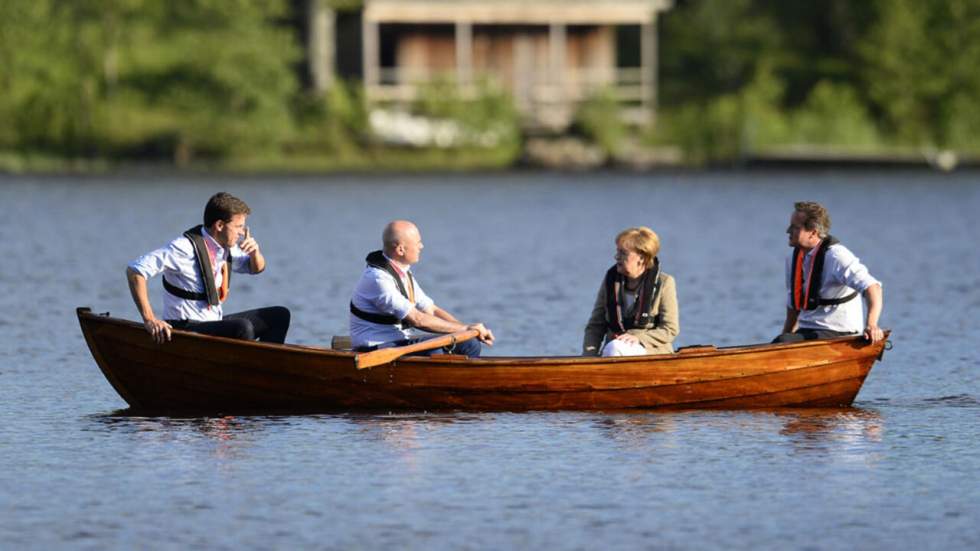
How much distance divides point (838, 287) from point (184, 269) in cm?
509

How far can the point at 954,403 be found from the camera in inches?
648

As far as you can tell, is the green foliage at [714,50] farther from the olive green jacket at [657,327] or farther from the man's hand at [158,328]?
the man's hand at [158,328]

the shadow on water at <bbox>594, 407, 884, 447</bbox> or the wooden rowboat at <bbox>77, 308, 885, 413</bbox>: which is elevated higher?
the wooden rowboat at <bbox>77, 308, 885, 413</bbox>

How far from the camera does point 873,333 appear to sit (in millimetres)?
15305

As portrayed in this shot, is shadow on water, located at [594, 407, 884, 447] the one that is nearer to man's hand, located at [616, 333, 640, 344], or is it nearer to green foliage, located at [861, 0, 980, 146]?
man's hand, located at [616, 333, 640, 344]

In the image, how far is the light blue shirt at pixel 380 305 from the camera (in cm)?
1509

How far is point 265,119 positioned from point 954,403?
154 ft

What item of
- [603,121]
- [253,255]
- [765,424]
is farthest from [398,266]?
[603,121]

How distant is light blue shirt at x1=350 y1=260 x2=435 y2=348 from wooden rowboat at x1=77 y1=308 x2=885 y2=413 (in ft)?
0.83

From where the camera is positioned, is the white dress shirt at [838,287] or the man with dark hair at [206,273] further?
the white dress shirt at [838,287]

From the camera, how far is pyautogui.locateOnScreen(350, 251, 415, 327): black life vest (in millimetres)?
15078

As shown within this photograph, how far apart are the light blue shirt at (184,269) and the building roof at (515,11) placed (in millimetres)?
47259

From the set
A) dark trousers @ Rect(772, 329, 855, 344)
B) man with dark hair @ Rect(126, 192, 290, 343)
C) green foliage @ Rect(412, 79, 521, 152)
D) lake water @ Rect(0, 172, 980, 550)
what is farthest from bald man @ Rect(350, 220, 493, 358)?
green foliage @ Rect(412, 79, 521, 152)

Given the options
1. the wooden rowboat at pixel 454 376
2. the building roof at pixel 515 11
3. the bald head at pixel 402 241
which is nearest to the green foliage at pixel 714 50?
the building roof at pixel 515 11
